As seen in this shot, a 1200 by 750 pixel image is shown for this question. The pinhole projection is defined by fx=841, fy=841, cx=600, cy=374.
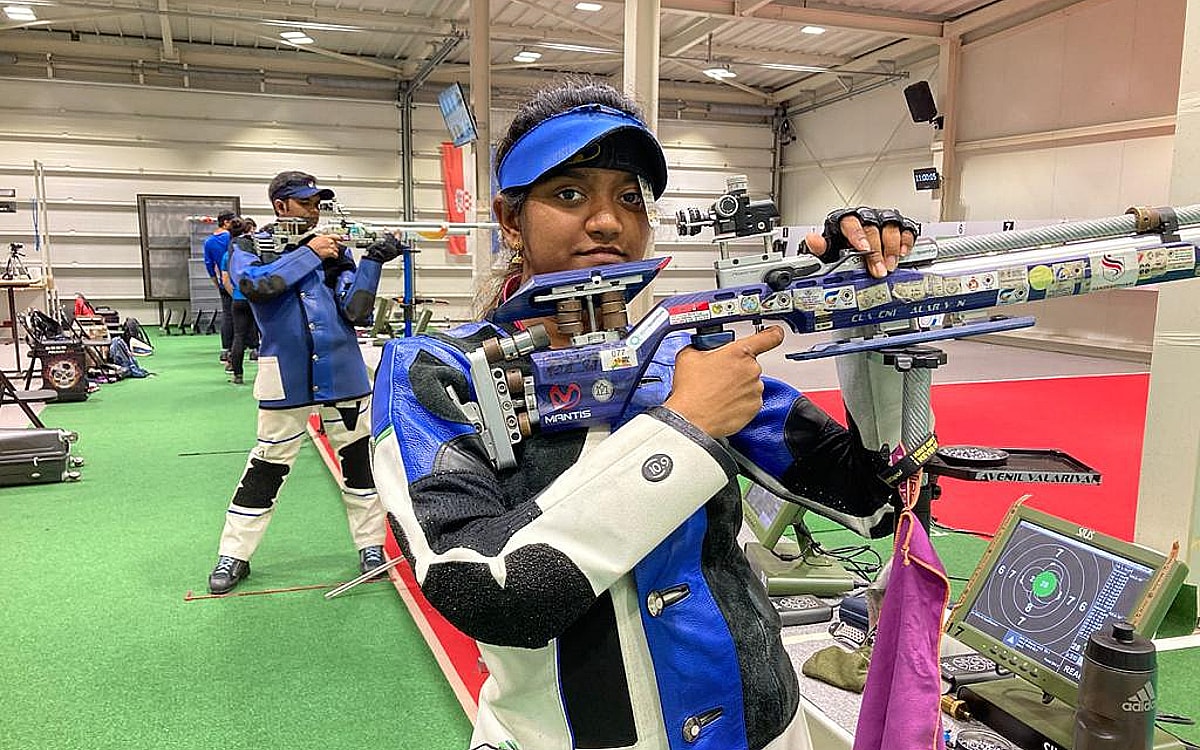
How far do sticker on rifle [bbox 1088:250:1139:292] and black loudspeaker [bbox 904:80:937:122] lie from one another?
556 inches

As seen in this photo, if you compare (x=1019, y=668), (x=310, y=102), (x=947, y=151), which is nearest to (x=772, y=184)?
(x=947, y=151)

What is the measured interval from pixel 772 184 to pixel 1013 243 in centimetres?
1906

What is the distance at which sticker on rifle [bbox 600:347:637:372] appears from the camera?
1175mm

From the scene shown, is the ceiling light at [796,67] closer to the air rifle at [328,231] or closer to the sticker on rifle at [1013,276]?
the air rifle at [328,231]

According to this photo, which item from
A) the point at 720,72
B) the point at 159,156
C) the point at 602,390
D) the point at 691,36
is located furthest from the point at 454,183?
the point at 602,390

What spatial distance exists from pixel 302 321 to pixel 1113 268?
11.3 ft

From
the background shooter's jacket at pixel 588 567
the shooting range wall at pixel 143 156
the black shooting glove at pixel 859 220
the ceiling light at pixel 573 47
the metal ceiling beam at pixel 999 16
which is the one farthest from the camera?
the shooting range wall at pixel 143 156

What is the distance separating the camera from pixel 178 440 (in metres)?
7.16

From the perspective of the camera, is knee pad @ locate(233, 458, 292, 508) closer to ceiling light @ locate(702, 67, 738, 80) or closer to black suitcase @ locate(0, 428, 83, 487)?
black suitcase @ locate(0, 428, 83, 487)

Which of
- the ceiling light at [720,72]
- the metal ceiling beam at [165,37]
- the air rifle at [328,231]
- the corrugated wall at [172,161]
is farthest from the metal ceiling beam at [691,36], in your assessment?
the air rifle at [328,231]

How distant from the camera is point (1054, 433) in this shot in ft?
22.2

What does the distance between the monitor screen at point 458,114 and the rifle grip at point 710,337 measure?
9.69 m

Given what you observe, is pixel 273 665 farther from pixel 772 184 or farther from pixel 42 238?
pixel 772 184

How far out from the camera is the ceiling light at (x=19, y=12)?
42.5ft
